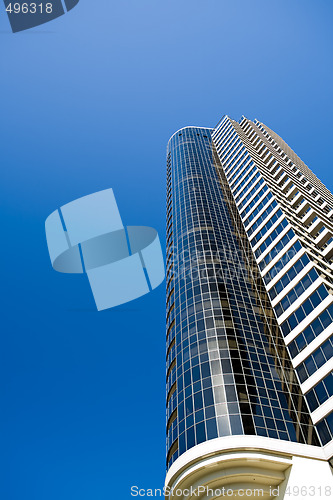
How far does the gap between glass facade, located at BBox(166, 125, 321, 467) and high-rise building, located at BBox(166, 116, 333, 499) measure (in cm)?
13

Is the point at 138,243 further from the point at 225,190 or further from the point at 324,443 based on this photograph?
the point at 324,443

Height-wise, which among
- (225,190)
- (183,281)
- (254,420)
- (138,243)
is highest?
(225,190)

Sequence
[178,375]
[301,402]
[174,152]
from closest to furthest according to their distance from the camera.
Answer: [301,402] < [178,375] < [174,152]

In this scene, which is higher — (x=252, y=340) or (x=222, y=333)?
(x=222, y=333)

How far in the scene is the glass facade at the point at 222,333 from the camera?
108 ft

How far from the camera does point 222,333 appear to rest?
40750 mm

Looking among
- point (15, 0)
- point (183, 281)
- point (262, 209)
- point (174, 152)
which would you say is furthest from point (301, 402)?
point (174, 152)

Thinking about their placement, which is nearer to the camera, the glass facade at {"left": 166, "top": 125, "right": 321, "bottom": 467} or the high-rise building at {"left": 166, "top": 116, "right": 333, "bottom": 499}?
the high-rise building at {"left": 166, "top": 116, "right": 333, "bottom": 499}

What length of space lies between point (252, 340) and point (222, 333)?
12.2ft

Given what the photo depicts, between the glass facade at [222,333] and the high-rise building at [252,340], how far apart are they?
0.13 m

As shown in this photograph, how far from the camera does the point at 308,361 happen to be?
118ft

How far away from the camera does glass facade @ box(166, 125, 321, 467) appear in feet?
108

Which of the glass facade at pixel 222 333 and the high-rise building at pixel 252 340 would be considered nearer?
the high-rise building at pixel 252 340

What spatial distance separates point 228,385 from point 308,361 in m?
8.20
